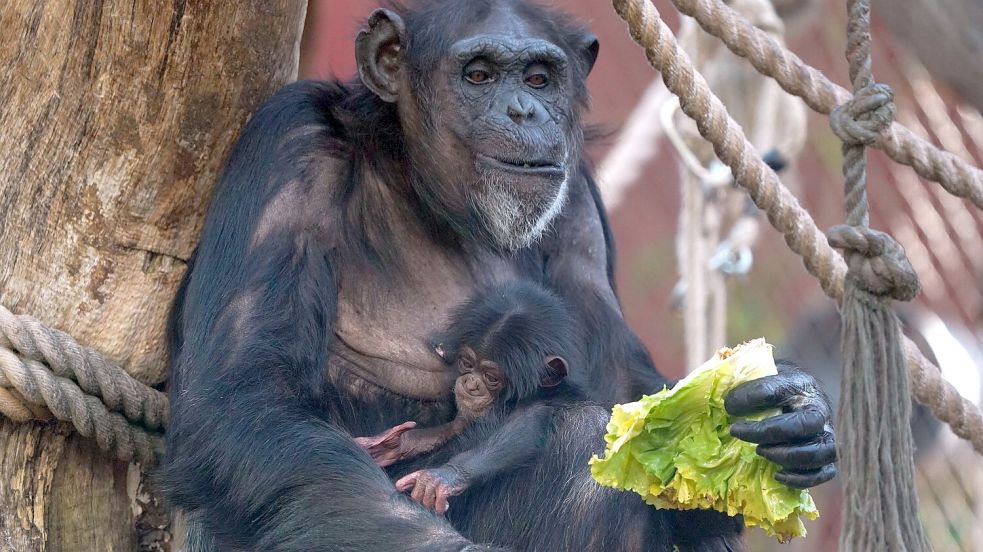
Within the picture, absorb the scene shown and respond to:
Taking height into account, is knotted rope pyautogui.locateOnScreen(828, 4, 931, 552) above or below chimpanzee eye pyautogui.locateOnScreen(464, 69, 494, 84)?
below

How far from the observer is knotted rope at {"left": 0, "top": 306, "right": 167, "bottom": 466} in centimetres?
325

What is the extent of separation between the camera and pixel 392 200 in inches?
145

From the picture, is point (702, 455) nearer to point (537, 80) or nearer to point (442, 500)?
point (442, 500)

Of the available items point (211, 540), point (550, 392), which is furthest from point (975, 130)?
point (211, 540)

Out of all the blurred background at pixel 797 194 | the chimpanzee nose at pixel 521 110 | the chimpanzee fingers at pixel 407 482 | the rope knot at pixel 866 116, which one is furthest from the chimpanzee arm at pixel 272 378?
the rope knot at pixel 866 116

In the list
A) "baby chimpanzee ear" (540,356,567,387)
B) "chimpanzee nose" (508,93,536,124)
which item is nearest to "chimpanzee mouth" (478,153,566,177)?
"chimpanzee nose" (508,93,536,124)

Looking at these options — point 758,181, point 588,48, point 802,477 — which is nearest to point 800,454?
point 802,477

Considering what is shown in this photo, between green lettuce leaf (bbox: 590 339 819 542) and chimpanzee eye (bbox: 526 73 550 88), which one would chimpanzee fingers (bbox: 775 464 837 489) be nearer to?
green lettuce leaf (bbox: 590 339 819 542)

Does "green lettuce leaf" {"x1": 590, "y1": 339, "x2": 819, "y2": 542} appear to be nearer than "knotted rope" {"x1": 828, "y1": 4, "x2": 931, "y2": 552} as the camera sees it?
No

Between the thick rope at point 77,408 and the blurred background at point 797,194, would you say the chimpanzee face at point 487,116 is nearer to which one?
the blurred background at point 797,194

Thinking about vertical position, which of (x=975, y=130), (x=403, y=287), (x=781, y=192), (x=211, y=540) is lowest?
(x=211, y=540)

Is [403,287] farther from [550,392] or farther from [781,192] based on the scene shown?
[781,192]

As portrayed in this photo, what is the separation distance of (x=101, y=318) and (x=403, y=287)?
A: 2.80 ft

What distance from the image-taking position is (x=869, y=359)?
2.64m
